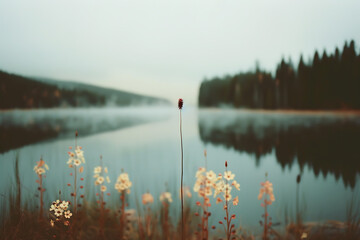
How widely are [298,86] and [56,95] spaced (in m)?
2.52

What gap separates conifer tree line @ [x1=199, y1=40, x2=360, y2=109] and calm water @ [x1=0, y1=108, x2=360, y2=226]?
5.1 inches

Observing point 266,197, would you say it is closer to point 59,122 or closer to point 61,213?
point 61,213

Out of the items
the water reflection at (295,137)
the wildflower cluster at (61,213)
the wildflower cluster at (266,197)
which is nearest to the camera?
the wildflower cluster at (61,213)

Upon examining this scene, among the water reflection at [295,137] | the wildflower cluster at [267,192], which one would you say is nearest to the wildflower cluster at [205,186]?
the wildflower cluster at [267,192]

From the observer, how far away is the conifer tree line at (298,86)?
2580 millimetres

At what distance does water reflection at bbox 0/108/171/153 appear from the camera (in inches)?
93.1

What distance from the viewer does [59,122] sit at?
2.62 metres

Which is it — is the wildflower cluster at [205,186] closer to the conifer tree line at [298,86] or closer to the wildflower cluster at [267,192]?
the wildflower cluster at [267,192]

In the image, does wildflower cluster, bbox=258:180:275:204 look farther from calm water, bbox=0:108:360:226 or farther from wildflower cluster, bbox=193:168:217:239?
wildflower cluster, bbox=193:168:217:239

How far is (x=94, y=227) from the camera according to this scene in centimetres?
214

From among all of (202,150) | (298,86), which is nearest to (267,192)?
(202,150)

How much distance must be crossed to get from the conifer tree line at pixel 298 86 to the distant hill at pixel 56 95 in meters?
0.67

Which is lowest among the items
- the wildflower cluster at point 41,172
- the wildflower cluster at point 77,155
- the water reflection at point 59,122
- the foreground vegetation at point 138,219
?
the foreground vegetation at point 138,219

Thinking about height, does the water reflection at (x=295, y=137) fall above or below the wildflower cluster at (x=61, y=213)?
above
